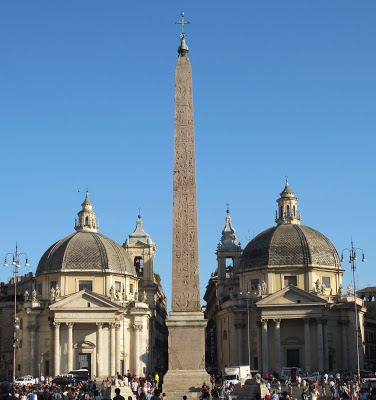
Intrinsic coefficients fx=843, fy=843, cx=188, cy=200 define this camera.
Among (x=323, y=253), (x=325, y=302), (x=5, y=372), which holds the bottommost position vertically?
(x=5, y=372)

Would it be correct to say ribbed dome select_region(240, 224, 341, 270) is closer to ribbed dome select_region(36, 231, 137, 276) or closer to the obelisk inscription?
ribbed dome select_region(36, 231, 137, 276)

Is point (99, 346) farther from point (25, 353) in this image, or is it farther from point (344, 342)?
point (344, 342)

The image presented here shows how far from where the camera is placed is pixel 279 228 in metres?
79.8

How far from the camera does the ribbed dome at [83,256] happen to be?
255 ft

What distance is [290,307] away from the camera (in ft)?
243

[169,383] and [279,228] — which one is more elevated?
[279,228]

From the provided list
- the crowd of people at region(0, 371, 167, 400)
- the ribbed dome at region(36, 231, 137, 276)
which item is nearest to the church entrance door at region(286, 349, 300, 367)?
the ribbed dome at region(36, 231, 137, 276)

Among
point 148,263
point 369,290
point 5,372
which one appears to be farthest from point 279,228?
point 369,290

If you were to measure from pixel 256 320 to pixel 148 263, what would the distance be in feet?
58.0

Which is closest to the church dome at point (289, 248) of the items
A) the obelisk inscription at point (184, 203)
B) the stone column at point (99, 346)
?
the stone column at point (99, 346)

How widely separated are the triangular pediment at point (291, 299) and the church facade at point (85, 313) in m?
12.0

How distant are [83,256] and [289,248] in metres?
19.1

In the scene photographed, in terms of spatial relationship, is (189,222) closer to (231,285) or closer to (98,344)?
(98,344)

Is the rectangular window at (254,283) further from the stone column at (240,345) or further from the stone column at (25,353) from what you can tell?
the stone column at (25,353)
